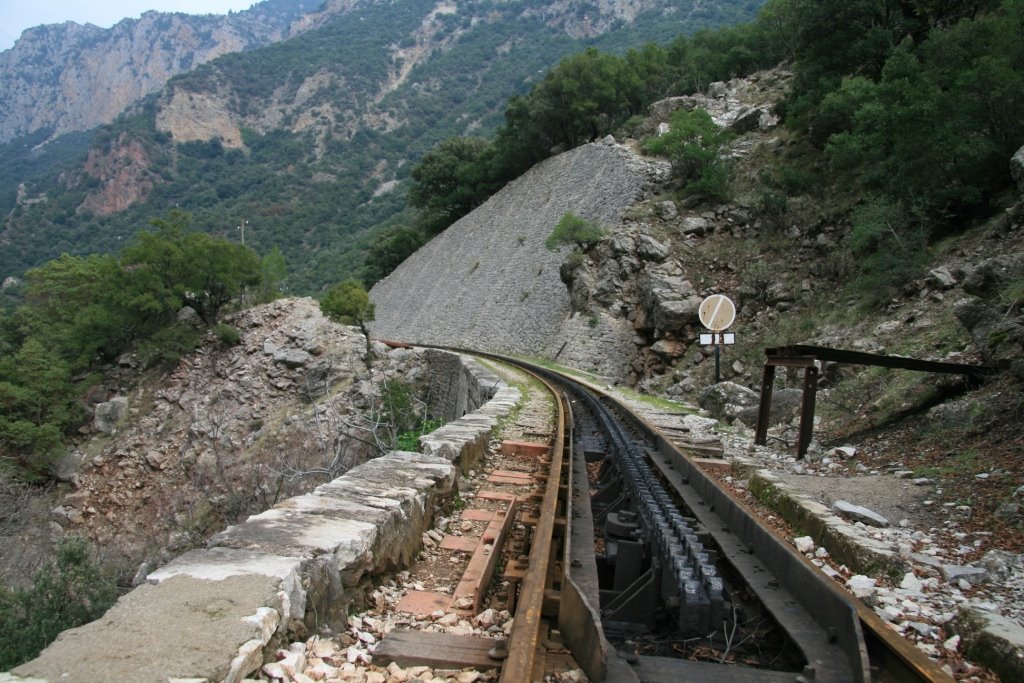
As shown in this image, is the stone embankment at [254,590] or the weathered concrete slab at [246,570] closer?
the stone embankment at [254,590]

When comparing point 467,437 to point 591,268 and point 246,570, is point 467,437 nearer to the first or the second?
point 246,570

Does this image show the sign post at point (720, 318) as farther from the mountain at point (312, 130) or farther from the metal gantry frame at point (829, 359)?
the mountain at point (312, 130)

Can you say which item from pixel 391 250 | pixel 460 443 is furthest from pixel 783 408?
pixel 391 250

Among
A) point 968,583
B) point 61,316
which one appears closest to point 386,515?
point 968,583

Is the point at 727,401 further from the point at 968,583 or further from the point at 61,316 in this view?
the point at 61,316

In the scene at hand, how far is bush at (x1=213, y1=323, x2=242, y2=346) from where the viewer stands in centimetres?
2662

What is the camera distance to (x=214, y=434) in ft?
72.7

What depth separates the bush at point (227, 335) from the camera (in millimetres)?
26625

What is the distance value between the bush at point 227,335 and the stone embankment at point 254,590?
25104mm

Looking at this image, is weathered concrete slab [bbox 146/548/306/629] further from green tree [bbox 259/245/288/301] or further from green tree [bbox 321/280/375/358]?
green tree [bbox 321/280/375/358]

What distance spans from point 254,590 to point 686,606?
1.65 metres

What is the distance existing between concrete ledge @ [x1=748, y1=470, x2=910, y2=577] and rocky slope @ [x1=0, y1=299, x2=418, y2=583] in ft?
34.7

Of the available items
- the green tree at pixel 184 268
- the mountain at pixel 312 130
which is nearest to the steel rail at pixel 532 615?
the green tree at pixel 184 268

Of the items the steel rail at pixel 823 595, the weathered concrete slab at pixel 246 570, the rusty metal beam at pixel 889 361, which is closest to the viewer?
the steel rail at pixel 823 595
